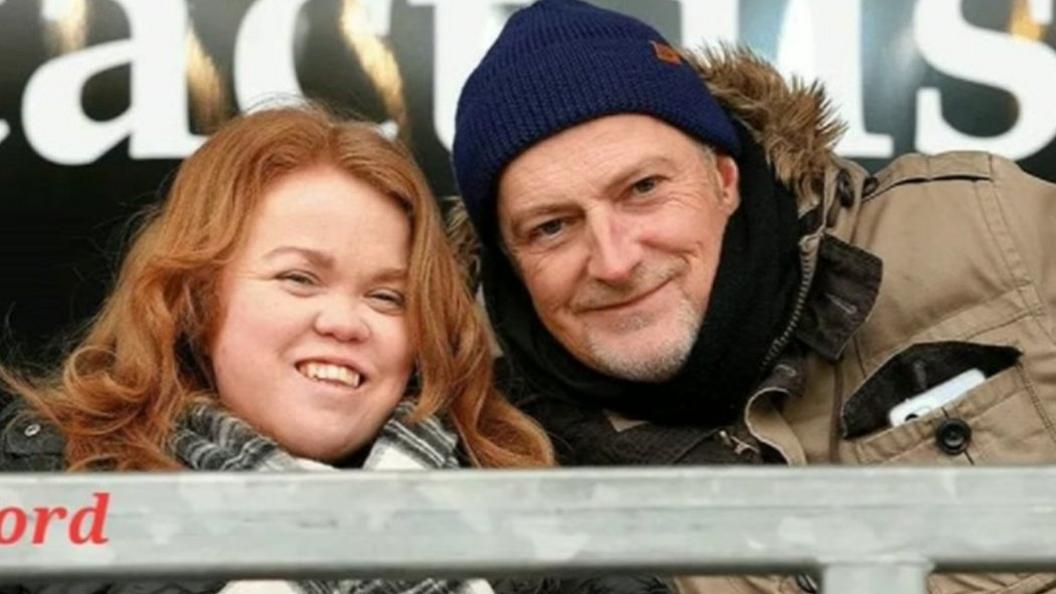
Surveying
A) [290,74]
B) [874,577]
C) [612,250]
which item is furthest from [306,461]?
[874,577]

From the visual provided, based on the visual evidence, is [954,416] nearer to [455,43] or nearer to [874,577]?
[455,43]

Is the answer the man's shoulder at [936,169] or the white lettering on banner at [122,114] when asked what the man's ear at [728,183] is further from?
the white lettering on banner at [122,114]

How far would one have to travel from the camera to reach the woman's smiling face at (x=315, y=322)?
1.73 metres

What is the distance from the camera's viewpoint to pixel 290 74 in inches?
87.5

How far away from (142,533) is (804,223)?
1333 millimetres

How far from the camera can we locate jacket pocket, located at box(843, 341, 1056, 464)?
1.99 metres

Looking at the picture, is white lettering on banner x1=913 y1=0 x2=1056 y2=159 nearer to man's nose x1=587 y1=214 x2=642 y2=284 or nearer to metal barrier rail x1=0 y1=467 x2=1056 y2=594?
man's nose x1=587 y1=214 x2=642 y2=284

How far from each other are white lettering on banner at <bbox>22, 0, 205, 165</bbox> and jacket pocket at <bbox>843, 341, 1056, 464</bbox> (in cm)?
77

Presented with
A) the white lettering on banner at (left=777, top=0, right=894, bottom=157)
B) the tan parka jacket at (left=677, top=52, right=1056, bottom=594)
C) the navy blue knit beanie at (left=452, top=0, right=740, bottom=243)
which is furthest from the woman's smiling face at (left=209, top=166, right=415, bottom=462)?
the white lettering on banner at (left=777, top=0, right=894, bottom=157)

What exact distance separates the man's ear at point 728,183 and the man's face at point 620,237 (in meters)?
0.03

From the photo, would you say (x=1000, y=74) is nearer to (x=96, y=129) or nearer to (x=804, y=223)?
(x=804, y=223)

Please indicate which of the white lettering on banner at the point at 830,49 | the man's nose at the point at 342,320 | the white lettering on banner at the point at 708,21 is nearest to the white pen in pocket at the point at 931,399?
the white lettering on banner at the point at 830,49

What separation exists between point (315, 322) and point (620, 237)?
421mm

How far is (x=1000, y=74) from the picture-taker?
222 cm
